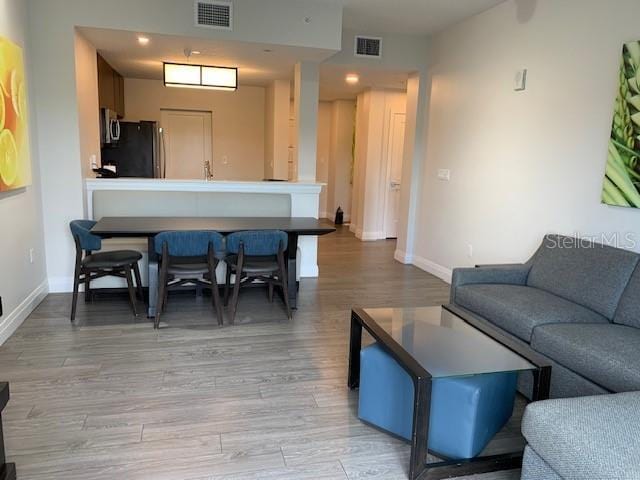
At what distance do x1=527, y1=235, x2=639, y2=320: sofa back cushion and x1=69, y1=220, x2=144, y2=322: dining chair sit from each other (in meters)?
3.18

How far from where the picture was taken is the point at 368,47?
5.49 metres

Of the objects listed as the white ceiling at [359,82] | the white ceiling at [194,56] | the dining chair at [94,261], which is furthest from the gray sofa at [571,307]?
the white ceiling at [359,82]

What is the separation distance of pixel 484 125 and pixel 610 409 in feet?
11.5

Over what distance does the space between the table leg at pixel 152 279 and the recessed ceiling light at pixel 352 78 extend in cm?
357

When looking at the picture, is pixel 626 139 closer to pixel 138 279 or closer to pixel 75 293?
pixel 138 279

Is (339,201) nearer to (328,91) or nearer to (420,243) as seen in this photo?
(328,91)

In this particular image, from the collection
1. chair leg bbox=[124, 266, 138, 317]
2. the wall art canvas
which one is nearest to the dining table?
chair leg bbox=[124, 266, 138, 317]

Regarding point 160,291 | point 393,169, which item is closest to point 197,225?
point 160,291

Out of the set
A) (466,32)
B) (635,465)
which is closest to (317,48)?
(466,32)

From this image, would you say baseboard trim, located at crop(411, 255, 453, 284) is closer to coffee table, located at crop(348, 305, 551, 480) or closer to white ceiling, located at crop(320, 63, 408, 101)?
white ceiling, located at crop(320, 63, 408, 101)

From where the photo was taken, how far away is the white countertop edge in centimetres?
452

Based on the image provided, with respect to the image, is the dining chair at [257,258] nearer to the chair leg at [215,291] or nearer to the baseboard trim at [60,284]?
the chair leg at [215,291]

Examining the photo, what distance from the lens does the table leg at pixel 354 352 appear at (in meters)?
2.71

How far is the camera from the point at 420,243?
6.00 metres
